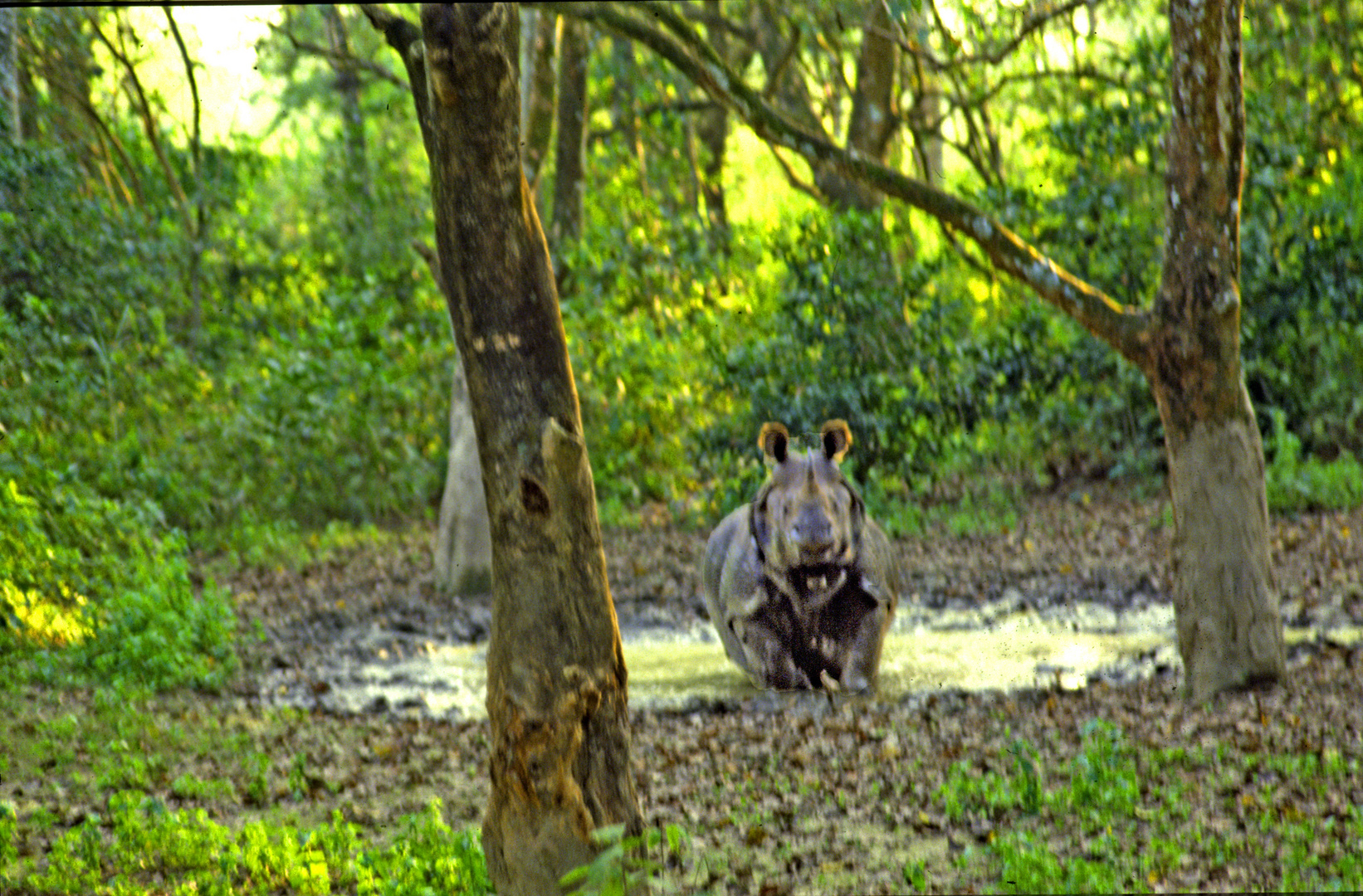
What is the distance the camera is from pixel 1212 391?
7.23m

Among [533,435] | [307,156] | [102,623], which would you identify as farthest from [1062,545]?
[307,156]

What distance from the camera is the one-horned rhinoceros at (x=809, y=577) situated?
7727mm

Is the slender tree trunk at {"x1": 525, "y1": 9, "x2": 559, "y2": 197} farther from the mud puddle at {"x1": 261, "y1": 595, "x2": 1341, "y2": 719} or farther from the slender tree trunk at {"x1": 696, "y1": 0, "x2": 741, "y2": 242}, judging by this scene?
the slender tree trunk at {"x1": 696, "y1": 0, "x2": 741, "y2": 242}

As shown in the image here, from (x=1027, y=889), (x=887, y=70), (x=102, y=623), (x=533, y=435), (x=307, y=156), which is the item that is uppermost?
(x=307, y=156)

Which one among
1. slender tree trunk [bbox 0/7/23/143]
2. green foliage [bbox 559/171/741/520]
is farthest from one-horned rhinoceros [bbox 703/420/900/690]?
green foliage [bbox 559/171/741/520]

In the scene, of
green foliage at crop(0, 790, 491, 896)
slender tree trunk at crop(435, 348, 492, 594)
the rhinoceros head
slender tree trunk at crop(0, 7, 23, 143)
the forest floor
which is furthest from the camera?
slender tree trunk at crop(435, 348, 492, 594)

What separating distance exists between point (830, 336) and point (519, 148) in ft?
33.8

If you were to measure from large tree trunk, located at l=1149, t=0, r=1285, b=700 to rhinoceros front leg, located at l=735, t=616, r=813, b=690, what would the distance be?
2.16 m

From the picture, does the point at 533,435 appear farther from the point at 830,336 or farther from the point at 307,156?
the point at 307,156

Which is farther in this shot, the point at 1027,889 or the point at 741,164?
the point at 741,164

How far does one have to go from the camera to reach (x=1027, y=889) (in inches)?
194

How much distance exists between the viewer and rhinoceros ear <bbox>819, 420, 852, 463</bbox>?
25.7ft

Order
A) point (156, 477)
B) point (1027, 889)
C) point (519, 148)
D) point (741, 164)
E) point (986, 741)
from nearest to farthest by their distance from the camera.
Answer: point (1027, 889) < point (519, 148) < point (986, 741) < point (156, 477) < point (741, 164)

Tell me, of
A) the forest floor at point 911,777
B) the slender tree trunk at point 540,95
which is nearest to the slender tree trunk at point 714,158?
the slender tree trunk at point 540,95
